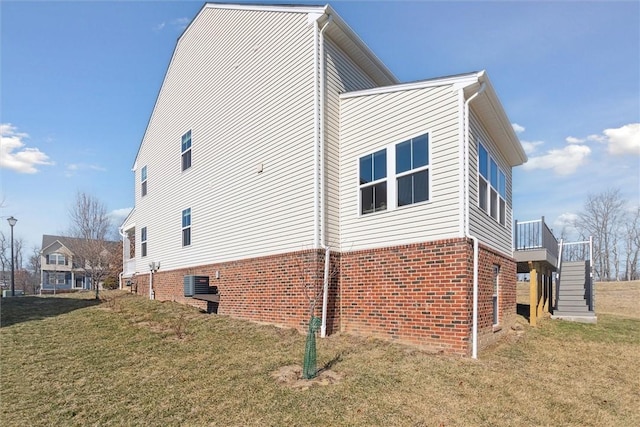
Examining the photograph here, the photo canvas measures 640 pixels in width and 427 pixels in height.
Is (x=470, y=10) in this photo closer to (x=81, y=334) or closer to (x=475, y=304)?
(x=475, y=304)

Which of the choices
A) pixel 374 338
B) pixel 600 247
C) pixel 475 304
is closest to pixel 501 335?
pixel 475 304

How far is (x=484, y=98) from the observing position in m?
8.25

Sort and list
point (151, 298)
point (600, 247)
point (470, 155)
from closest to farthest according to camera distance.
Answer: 1. point (470, 155)
2. point (151, 298)
3. point (600, 247)

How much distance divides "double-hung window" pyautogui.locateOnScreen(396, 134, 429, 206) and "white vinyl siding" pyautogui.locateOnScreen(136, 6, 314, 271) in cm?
201

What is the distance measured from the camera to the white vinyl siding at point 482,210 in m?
8.15

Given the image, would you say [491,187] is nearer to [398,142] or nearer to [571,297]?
[398,142]

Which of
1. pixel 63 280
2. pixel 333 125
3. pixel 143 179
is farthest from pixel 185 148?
pixel 63 280

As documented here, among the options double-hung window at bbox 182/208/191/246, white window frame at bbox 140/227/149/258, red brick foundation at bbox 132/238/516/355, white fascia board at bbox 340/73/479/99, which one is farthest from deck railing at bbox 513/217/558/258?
white window frame at bbox 140/227/149/258

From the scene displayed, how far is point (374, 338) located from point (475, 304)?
215 centimetres

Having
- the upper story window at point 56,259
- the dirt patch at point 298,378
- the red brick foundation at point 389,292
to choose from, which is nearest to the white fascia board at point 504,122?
the red brick foundation at point 389,292

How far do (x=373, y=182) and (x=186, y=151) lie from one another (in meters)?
8.37

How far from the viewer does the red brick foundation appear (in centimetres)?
736

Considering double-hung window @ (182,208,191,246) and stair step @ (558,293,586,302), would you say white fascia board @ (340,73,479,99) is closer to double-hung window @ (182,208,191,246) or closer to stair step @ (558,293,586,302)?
double-hung window @ (182,208,191,246)

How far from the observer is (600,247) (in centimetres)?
4144
